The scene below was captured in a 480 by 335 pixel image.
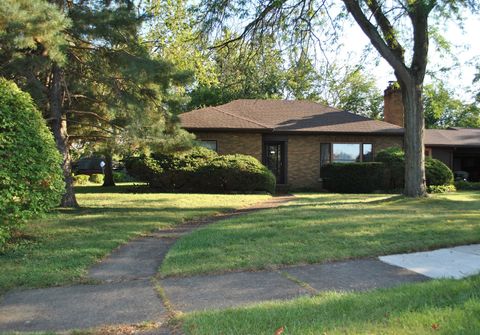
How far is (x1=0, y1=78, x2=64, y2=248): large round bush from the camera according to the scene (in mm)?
7121

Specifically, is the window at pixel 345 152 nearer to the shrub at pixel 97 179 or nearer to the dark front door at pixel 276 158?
the dark front door at pixel 276 158

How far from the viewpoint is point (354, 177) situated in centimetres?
2098

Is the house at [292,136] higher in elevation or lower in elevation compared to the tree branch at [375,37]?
lower

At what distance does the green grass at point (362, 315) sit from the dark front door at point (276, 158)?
59.9 ft

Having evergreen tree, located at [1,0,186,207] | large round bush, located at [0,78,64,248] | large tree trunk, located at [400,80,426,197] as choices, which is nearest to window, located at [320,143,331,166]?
large tree trunk, located at [400,80,426,197]

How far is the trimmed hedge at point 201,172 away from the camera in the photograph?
18812 mm

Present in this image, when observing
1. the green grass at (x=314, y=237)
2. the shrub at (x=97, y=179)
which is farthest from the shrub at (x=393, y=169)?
the shrub at (x=97, y=179)

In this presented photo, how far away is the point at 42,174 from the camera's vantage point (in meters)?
7.71

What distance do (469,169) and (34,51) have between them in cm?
2738

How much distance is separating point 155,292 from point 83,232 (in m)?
4.31

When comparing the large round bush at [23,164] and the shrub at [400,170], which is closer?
the large round bush at [23,164]

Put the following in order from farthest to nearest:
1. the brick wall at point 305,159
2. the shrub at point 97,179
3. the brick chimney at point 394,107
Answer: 1. the shrub at point 97,179
2. the brick chimney at point 394,107
3. the brick wall at point 305,159

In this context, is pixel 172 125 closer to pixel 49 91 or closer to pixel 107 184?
pixel 49 91

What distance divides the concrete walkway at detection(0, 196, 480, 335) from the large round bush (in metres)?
1.73
